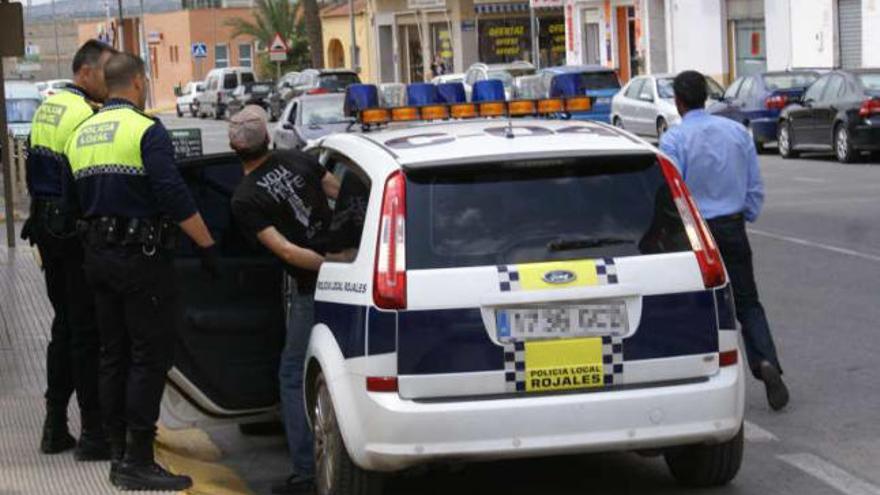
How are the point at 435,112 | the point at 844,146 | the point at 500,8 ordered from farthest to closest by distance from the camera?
the point at 500,8
the point at 844,146
the point at 435,112

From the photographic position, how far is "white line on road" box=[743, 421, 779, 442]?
28.4 ft

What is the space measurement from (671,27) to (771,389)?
41930 millimetres

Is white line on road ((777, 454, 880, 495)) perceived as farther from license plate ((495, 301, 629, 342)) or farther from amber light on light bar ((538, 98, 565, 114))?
amber light on light bar ((538, 98, 565, 114))

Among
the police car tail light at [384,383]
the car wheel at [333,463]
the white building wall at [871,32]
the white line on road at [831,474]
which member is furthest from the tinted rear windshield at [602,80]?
the police car tail light at [384,383]

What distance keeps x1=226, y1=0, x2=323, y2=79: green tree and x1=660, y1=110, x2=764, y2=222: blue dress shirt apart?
72.3 metres

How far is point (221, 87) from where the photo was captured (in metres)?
70.4

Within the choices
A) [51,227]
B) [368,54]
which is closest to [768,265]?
[51,227]

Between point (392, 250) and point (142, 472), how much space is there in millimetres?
1555

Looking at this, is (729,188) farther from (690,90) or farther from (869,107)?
(869,107)

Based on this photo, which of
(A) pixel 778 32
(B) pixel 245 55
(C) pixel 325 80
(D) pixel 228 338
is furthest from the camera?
(B) pixel 245 55

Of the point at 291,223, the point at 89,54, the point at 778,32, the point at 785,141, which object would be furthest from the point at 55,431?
the point at 778,32

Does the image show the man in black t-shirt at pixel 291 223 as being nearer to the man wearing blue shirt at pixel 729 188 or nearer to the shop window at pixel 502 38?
the man wearing blue shirt at pixel 729 188

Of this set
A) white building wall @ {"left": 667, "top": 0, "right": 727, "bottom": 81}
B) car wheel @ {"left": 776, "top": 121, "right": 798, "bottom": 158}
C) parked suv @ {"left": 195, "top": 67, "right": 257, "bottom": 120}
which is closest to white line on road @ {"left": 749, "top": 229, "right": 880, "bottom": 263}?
car wheel @ {"left": 776, "top": 121, "right": 798, "bottom": 158}

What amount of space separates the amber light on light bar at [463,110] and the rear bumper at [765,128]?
22378 millimetres
